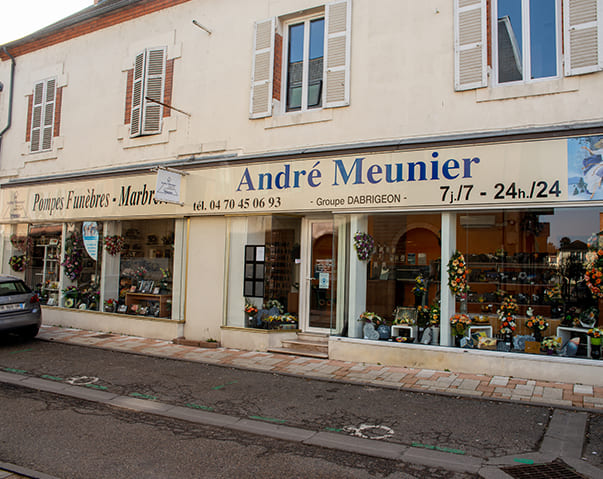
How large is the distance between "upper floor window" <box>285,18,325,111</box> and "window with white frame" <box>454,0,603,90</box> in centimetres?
268

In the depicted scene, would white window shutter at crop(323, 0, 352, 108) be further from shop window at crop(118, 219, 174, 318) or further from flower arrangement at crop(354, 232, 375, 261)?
shop window at crop(118, 219, 174, 318)

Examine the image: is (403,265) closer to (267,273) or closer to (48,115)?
(267,273)

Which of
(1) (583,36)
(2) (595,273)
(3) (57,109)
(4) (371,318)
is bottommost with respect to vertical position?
(4) (371,318)

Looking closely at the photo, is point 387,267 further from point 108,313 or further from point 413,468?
point 108,313

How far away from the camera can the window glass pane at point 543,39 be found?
23.9ft

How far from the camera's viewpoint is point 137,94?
11445mm

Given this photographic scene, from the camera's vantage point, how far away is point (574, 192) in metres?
6.82

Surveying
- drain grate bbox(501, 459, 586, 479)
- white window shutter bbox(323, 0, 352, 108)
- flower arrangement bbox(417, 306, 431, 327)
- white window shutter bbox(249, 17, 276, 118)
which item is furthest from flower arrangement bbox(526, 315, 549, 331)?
white window shutter bbox(249, 17, 276, 118)

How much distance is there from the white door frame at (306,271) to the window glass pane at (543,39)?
4313 millimetres

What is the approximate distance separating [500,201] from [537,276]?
1.61 metres

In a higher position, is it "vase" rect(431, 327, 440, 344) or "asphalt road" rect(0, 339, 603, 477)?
"vase" rect(431, 327, 440, 344)

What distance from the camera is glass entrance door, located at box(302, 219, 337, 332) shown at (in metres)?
9.26

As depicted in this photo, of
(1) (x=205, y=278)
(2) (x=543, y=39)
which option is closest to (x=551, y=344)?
(2) (x=543, y=39)

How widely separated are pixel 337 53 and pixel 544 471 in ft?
24.0
